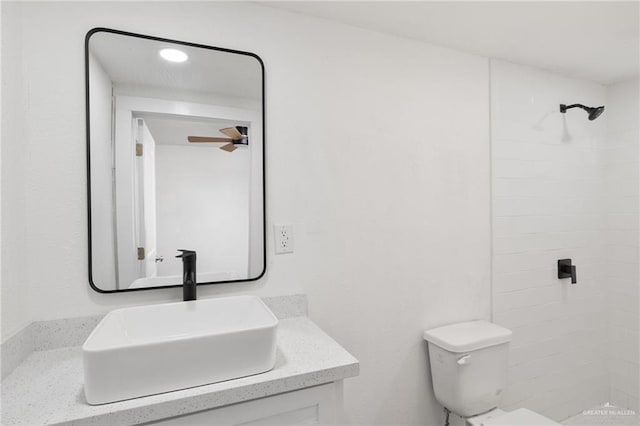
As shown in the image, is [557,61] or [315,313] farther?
[557,61]

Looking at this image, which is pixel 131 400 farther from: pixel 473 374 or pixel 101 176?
pixel 473 374

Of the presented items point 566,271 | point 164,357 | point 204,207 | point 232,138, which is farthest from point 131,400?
point 566,271

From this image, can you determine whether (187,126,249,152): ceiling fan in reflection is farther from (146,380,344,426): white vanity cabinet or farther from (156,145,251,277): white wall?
(146,380,344,426): white vanity cabinet

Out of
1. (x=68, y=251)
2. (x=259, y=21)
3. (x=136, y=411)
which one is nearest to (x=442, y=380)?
(x=136, y=411)

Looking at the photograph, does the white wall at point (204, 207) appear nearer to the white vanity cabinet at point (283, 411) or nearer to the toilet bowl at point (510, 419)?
the white vanity cabinet at point (283, 411)

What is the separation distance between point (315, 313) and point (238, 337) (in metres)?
0.66

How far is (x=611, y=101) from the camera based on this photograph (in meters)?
2.49

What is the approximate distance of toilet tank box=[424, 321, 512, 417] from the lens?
5.48ft

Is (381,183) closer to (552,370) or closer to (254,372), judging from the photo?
(254,372)

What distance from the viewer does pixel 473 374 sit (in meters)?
1.70

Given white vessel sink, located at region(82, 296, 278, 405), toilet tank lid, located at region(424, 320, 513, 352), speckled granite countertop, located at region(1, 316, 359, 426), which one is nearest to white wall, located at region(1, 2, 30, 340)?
speckled granite countertop, located at region(1, 316, 359, 426)

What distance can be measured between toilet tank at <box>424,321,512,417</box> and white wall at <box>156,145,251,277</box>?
106 cm

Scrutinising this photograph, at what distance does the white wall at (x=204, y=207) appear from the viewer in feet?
4.46

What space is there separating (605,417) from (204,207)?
2910mm
